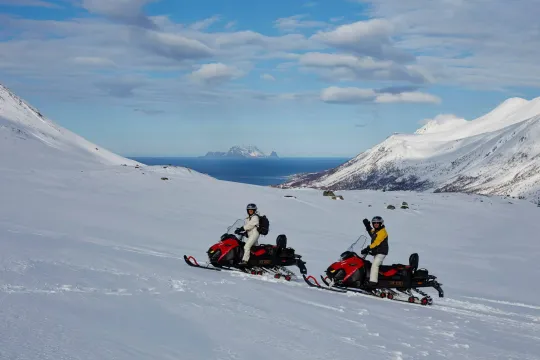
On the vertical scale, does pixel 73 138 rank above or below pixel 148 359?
above

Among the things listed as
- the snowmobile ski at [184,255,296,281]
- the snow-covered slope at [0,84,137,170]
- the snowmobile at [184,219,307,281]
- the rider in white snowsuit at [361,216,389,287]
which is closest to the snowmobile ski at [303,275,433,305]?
the rider in white snowsuit at [361,216,389,287]

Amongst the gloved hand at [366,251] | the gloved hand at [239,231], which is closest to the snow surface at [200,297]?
the gloved hand at [366,251]

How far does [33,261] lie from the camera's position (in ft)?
32.7

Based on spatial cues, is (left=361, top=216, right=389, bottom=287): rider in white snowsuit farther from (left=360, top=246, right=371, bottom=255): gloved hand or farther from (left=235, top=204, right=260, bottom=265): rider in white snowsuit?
(left=235, top=204, right=260, bottom=265): rider in white snowsuit

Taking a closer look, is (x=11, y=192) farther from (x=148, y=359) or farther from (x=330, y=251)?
(x=148, y=359)

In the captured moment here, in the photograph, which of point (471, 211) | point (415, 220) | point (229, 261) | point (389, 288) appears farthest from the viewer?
point (471, 211)

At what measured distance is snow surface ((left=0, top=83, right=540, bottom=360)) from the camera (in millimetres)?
6523

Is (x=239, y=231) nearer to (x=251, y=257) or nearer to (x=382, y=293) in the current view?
(x=251, y=257)

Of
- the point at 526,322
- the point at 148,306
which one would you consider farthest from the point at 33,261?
the point at 526,322

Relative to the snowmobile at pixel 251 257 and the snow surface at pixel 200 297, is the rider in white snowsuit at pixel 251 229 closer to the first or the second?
the snowmobile at pixel 251 257

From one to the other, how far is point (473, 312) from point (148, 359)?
9223 millimetres

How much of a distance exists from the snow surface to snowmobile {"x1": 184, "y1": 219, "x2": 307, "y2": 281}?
2.58ft

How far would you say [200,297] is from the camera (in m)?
9.23

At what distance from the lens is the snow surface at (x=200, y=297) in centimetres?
652
